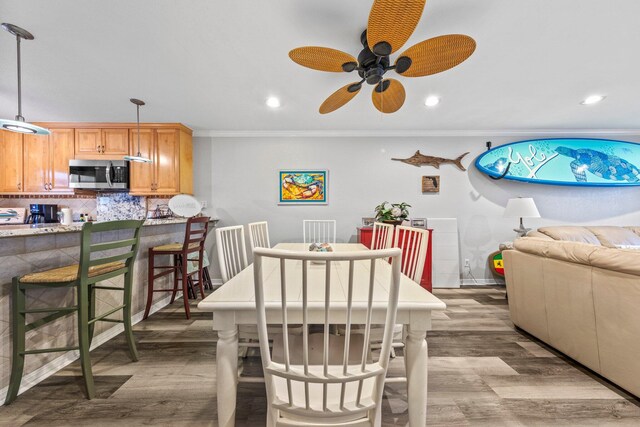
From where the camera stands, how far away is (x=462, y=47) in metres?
1.36

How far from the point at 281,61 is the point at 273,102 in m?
0.79

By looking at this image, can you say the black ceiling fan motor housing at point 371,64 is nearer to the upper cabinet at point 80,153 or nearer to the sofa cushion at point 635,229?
the upper cabinet at point 80,153

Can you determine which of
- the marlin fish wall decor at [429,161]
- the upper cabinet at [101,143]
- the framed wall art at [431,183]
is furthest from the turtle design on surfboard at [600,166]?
the upper cabinet at [101,143]

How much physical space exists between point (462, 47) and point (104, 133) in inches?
168

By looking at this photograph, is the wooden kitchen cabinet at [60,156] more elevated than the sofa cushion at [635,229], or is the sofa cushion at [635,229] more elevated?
the wooden kitchen cabinet at [60,156]

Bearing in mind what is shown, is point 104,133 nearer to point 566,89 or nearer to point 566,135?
point 566,89

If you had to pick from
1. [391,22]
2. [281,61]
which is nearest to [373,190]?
[281,61]

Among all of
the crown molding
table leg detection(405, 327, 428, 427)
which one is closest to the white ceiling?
the crown molding

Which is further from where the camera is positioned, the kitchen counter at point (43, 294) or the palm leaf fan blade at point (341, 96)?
the palm leaf fan blade at point (341, 96)

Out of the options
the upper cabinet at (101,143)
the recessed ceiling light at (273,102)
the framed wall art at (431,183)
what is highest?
the recessed ceiling light at (273,102)

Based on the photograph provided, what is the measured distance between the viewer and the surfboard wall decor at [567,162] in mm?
3750

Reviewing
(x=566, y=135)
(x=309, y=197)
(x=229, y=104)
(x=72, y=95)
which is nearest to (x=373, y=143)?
(x=309, y=197)

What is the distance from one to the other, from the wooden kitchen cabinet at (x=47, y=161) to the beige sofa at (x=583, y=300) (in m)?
5.40

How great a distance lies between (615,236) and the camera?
11.1ft
